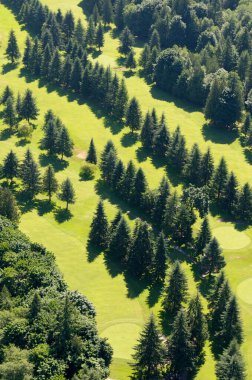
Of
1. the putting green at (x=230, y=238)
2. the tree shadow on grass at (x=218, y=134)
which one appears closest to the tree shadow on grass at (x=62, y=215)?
the putting green at (x=230, y=238)

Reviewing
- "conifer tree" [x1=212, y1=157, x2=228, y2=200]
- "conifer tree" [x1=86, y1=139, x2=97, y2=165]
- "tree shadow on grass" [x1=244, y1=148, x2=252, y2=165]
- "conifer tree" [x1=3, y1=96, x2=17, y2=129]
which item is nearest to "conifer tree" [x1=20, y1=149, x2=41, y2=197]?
"conifer tree" [x1=86, y1=139, x2=97, y2=165]

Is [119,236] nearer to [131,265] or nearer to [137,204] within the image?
[131,265]

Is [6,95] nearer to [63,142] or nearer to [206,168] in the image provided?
[63,142]

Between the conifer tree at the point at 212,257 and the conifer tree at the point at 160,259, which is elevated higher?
the conifer tree at the point at 212,257

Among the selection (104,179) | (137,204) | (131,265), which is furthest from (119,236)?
(104,179)

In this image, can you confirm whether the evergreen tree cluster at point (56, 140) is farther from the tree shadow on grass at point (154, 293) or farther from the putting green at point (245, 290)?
the putting green at point (245, 290)

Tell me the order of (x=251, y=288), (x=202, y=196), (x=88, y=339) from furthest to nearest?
(x=202, y=196) < (x=251, y=288) < (x=88, y=339)
